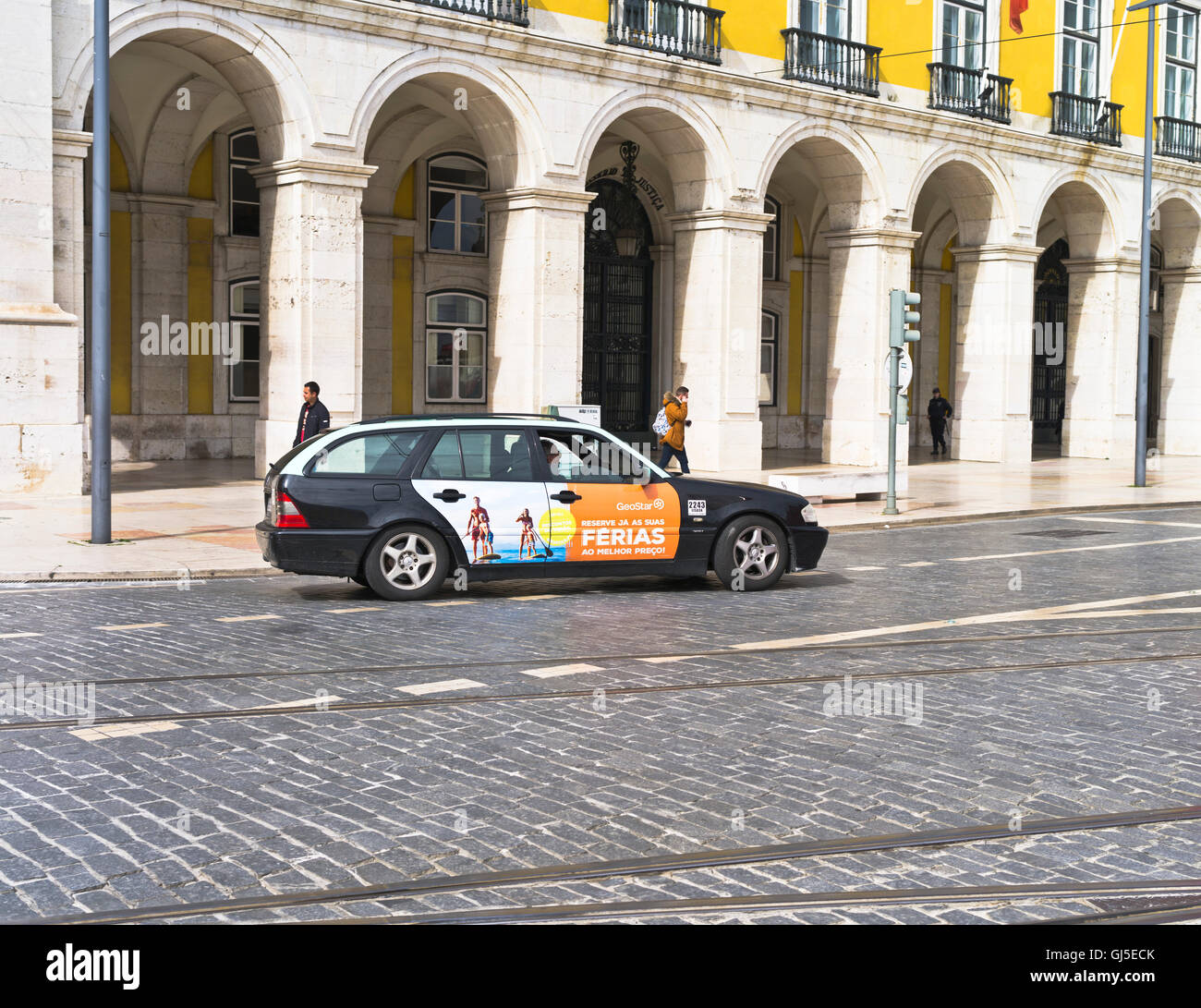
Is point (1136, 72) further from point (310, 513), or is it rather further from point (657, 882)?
point (657, 882)

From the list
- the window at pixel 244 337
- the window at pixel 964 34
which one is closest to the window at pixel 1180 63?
the window at pixel 964 34

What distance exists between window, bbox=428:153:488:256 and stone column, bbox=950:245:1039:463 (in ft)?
34.7

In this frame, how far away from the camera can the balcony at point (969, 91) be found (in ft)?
102

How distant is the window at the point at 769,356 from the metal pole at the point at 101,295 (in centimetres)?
2365

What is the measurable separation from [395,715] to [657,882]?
113 inches

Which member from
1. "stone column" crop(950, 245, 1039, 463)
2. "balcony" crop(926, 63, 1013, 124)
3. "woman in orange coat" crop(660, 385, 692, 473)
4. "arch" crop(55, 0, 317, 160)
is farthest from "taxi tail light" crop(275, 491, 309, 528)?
"stone column" crop(950, 245, 1039, 463)

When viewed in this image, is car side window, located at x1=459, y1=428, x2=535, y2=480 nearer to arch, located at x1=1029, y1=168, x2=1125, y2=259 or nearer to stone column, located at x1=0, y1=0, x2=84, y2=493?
stone column, located at x1=0, y1=0, x2=84, y2=493

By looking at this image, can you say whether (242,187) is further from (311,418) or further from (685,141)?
(311,418)

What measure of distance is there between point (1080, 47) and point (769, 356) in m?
9.97

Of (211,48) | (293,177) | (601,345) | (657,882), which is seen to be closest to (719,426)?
(601,345)

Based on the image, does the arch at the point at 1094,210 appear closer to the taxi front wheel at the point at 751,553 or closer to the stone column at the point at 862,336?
the stone column at the point at 862,336

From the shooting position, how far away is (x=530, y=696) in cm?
822

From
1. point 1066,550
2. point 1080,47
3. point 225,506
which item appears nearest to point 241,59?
point 225,506

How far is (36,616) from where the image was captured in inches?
431
